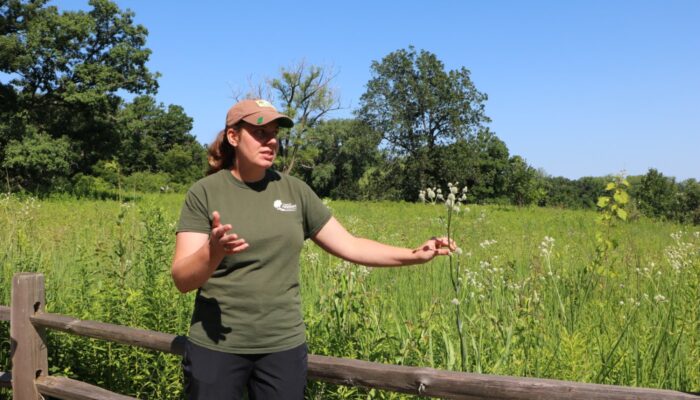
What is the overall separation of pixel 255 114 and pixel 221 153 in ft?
0.95

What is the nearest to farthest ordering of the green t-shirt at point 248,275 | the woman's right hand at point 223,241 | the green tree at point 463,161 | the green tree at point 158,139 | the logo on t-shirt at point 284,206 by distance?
the woman's right hand at point 223,241, the green t-shirt at point 248,275, the logo on t-shirt at point 284,206, the green tree at point 158,139, the green tree at point 463,161

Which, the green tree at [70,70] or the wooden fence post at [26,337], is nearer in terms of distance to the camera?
the wooden fence post at [26,337]

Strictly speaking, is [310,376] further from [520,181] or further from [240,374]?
[520,181]

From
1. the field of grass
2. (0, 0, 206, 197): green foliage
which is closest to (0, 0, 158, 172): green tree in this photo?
(0, 0, 206, 197): green foliage

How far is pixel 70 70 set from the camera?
2694 centimetres

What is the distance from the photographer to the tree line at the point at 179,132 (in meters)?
26.0

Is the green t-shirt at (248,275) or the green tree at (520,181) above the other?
the green tree at (520,181)

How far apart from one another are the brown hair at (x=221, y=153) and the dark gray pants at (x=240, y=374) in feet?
2.56

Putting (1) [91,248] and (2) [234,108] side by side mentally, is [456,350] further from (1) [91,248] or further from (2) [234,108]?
(1) [91,248]

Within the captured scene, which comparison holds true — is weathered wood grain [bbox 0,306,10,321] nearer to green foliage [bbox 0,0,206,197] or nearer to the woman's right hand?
the woman's right hand

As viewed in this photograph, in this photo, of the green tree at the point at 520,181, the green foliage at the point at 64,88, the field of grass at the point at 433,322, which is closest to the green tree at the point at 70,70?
the green foliage at the point at 64,88

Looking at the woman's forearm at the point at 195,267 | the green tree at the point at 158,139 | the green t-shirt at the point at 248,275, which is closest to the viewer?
the woman's forearm at the point at 195,267

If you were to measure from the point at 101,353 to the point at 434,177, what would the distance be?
4843 centimetres

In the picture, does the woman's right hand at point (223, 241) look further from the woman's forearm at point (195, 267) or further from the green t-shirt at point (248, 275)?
the green t-shirt at point (248, 275)
